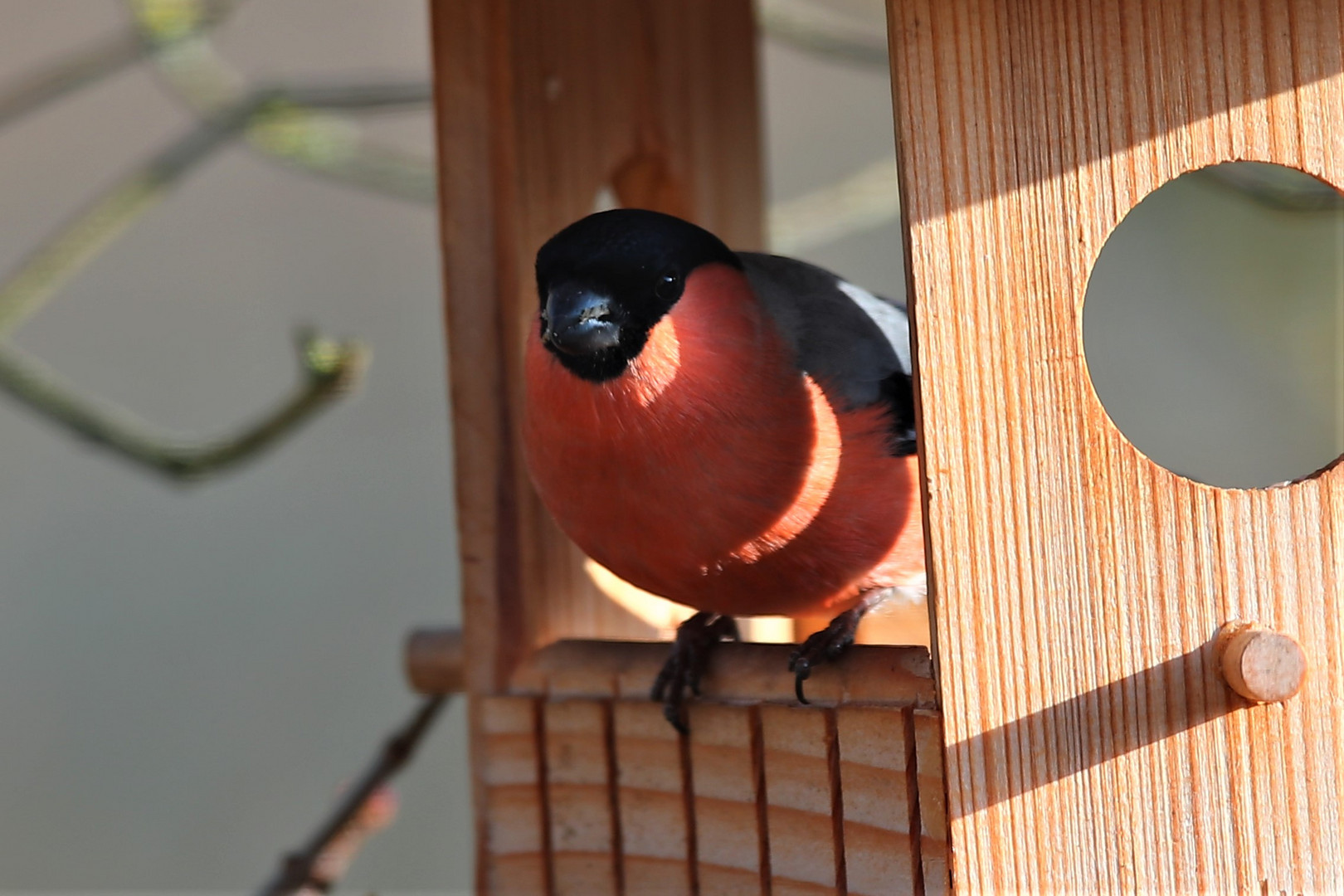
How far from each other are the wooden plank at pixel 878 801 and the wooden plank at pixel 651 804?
0.86ft

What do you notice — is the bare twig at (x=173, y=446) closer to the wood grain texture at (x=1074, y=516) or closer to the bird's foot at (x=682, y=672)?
the bird's foot at (x=682, y=672)

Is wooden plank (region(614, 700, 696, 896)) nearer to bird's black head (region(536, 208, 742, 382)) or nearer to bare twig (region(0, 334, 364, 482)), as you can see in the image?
bird's black head (region(536, 208, 742, 382))

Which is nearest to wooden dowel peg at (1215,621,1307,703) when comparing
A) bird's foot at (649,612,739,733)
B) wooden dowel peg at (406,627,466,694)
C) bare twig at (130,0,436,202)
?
bird's foot at (649,612,739,733)

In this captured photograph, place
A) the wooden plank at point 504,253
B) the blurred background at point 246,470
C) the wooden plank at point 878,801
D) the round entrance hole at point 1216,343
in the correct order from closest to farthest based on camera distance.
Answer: the wooden plank at point 878,801
the wooden plank at point 504,253
the round entrance hole at point 1216,343
the blurred background at point 246,470

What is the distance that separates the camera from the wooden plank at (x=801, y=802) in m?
1.58

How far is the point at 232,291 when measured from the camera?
17.3 ft

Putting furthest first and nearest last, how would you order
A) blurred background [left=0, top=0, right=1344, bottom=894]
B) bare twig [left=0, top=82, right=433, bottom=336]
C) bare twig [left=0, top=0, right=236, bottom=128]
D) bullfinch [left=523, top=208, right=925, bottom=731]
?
blurred background [left=0, top=0, right=1344, bottom=894]
bare twig [left=0, top=0, right=236, bottom=128]
bare twig [left=0, top=82, right=433, bottom=336]
bullfinch [left=523, top=208, right=925, bottom=731]

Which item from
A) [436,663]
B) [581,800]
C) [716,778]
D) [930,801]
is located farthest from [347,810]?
[930,801]

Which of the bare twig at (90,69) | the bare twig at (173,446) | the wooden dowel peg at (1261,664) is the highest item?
the bare twig at (90,69)

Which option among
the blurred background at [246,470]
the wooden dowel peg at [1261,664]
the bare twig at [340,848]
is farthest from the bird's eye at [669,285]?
the blurred background at [246,470]

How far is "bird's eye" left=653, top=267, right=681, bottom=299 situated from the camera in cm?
180

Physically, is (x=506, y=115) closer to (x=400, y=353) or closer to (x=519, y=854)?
(x=519, y=854)

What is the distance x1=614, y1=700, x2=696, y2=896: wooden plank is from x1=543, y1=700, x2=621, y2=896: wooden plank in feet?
0.08

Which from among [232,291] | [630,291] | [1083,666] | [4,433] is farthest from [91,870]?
[1083,666]
